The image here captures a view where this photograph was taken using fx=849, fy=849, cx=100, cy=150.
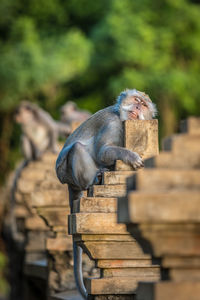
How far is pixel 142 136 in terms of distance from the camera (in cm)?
628

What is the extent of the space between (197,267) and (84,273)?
464 centimetres

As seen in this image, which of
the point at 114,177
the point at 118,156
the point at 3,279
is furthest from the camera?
the point at 3,279

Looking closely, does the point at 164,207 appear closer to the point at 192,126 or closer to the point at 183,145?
the point at 183,145

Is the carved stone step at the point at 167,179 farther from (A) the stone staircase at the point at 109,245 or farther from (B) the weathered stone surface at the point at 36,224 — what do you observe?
(B) the weathered stone surface at the point at 36,224

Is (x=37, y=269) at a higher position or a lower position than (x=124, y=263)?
higher

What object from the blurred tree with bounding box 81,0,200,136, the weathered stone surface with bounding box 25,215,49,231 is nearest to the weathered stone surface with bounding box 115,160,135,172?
the weathered stone surface with bounding box 25,215,49,231

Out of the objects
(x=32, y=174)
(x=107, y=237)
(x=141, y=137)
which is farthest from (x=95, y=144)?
(x=32, y=174)

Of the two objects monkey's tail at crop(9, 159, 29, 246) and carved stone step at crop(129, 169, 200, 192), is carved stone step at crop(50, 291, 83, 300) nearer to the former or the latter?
carved stone step at crop(129, 169, 200, 192)

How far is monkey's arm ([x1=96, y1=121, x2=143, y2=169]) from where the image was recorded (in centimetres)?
623

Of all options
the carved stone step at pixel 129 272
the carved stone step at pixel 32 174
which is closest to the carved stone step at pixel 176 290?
the carved stone step at pixel 129 272

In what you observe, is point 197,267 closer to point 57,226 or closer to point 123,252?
point 123,252

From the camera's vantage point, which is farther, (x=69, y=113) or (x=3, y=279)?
(x=3, y=279)

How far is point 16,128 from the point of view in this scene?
26.2 m

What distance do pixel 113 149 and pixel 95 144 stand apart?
26.5 inches
